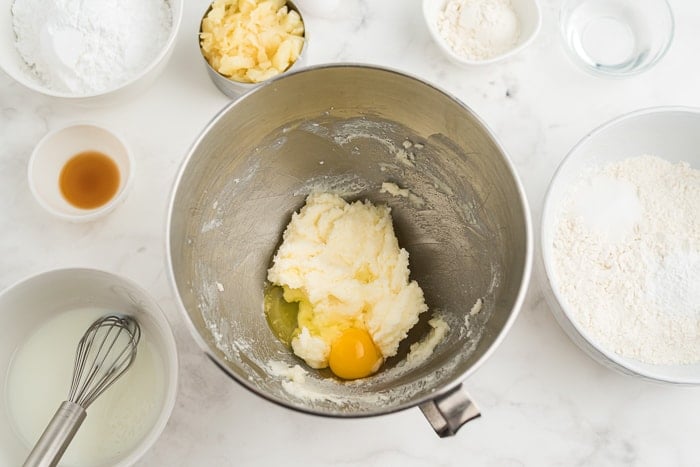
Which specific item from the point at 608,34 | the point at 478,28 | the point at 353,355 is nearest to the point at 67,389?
the point at 353,355

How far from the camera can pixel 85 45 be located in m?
1.54

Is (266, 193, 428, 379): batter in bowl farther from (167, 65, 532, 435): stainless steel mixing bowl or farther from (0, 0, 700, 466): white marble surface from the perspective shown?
(0, 0, 700, 466): white marble surface

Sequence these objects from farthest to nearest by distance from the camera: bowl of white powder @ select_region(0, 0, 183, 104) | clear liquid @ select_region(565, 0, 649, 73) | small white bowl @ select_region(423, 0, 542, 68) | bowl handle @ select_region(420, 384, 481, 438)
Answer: clear liquid @ select_region(565, 0, 649, 73) → small white bowl @ select_region(423, 0, 542, 68) → bowl of white powder @ select_region(0, 0, 183, 104) → bowl handle @ select_region(420, 384, 481, 438)

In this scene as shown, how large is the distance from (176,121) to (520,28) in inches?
34.9

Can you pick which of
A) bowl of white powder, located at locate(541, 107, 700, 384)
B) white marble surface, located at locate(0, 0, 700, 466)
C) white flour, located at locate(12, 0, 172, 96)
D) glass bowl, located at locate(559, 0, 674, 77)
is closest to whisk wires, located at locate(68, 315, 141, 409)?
white marble surface, located at locate(0, 0, 700, 466)

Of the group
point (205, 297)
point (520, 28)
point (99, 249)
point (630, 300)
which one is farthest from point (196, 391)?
point (520, 28)

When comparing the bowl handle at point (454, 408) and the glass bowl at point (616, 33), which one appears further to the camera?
the glass bowl at point (616, 33)

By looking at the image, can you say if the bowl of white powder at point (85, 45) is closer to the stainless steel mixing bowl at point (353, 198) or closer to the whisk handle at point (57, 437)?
the stainless steel mixing bowl at point (353, 198)

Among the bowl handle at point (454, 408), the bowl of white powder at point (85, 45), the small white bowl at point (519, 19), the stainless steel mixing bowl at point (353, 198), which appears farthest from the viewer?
the small white bowl at point (519, 19)

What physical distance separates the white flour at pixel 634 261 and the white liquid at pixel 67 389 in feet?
3.09

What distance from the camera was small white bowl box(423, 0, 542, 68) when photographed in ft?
5.39

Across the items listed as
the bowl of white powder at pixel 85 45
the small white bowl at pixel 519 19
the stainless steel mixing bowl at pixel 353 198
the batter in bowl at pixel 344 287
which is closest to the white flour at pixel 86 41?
the bowl of white powder at pixel 85 45

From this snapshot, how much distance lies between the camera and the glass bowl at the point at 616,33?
68.2 inches

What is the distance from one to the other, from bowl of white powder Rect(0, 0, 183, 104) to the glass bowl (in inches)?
39.1
